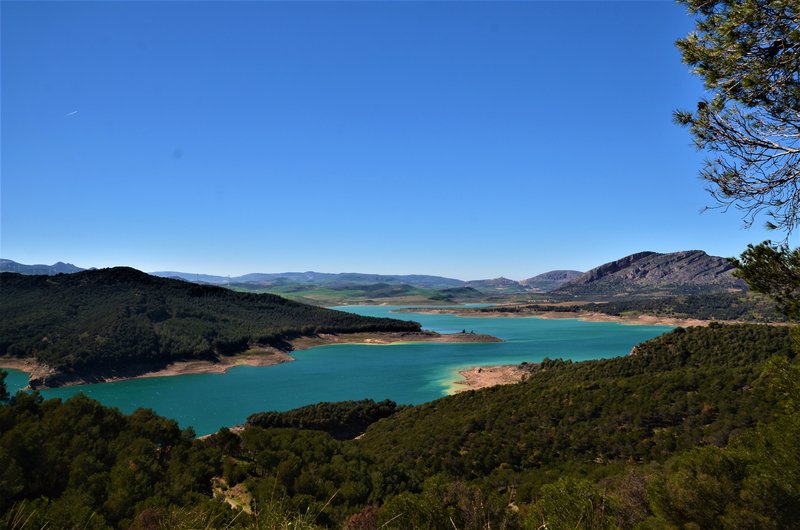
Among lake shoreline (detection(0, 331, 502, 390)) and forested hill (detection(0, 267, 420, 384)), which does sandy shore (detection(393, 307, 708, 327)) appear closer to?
lake shoreline (detection(0, 331, 502, 390))

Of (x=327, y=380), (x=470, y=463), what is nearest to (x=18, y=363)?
(x=327, y=380)

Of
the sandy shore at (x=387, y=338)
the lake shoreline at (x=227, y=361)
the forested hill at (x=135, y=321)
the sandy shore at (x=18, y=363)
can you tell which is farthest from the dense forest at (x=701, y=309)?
the sandy shore at (x=18, y=363)

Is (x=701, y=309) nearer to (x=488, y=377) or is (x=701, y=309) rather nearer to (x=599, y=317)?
(x=599, y=317)

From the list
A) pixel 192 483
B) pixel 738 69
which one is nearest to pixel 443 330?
pixel 192 483

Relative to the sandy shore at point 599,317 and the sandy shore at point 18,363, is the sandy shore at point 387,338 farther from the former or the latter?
the sandy shore at point 599,317

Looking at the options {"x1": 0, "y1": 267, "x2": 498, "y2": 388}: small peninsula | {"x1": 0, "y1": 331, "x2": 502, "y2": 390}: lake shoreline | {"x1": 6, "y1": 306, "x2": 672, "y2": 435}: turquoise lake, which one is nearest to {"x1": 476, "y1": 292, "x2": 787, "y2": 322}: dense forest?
{"x1": 6, "y1": 306, "x2": 672, "y2": 435}: turquoise lake

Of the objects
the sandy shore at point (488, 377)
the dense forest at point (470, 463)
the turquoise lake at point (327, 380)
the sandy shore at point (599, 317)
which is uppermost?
the dense forest at point (470, 463)
